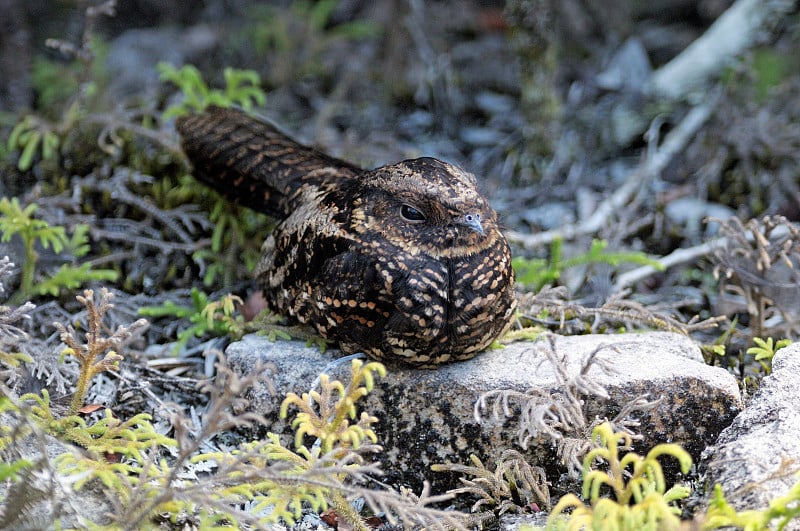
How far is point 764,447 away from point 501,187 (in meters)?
2.34

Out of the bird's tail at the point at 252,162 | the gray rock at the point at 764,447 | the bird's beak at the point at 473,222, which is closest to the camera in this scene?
the gray rock at the point at 764,447

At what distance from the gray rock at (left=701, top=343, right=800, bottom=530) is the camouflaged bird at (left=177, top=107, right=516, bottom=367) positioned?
2.43 feet

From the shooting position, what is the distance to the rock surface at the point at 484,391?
7.70ft

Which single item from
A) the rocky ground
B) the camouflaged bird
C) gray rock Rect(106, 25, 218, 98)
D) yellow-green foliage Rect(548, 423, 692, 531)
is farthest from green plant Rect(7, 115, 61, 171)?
yellow-green foliage Rect(548, 423, 692, 531)

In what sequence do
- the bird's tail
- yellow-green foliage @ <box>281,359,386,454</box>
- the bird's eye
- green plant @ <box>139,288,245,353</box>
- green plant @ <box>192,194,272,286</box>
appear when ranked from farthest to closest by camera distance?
green plant @ <box>192,194,272,286</box>, the bird's tail, green plant @ <box>139,288,245,353</box>, the bird's eye, yellow-green foliage @ <box>281,359,386,454</box>

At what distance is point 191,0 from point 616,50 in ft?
9.54

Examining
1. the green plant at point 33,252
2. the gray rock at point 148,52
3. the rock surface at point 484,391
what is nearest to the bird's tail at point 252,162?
the green plant at point 33,252

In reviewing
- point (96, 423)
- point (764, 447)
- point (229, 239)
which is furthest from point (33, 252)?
point (764, 447)

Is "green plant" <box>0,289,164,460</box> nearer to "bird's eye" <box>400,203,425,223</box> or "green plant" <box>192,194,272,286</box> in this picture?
"bird's eye" <box>400,203,425,223</box>

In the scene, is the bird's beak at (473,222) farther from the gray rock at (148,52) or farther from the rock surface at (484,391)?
the gray rock at (148,52)

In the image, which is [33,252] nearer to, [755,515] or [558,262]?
[558,262]

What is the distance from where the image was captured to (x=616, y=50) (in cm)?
484

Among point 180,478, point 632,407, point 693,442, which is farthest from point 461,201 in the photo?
point 180,478

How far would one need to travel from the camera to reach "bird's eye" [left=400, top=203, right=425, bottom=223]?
2402mm
